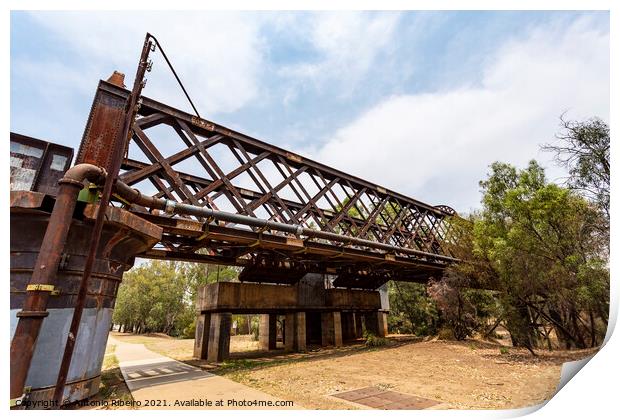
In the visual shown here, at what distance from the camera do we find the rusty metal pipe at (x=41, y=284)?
195 inches

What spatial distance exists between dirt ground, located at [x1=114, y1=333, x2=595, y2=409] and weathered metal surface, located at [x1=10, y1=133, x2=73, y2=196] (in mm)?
6814

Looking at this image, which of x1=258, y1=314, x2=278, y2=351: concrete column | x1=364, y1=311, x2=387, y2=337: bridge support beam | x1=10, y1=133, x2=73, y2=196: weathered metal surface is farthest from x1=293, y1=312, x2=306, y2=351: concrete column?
x1=10, y1=133, x2=73, y2=196: weathered metal surface

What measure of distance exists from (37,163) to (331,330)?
54.1 feet

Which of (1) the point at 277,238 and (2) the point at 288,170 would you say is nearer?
(1) the point at 277,238

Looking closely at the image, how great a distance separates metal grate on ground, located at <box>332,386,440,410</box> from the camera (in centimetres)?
653

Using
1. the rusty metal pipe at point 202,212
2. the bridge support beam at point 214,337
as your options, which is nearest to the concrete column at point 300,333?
the bridge support beam at point 214,337

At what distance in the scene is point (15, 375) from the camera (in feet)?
15.9

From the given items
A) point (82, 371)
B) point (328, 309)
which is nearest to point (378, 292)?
point (328, 309)

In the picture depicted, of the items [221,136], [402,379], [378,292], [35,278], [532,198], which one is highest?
[221,136]

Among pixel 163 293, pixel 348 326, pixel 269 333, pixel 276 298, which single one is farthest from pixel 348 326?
pixel 163 293

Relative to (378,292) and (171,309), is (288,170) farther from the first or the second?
(171,309)

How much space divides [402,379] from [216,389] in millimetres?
5183

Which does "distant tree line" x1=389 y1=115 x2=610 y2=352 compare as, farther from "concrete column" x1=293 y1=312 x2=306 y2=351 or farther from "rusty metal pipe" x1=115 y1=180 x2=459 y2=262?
"concrete column" x1=293 y1=312 x2=306 y2=351

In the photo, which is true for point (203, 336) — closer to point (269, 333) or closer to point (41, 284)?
point (269, 333)
